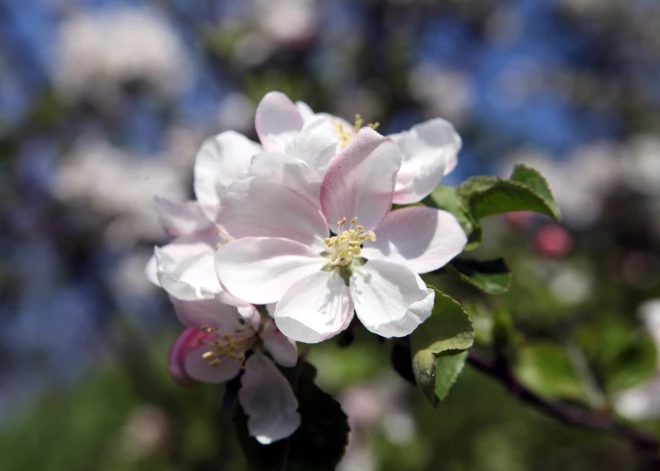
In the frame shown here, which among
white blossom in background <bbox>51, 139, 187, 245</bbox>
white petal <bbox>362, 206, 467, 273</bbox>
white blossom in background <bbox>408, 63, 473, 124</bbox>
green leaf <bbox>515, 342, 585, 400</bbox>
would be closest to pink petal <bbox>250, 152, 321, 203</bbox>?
white petal <bbox>362, 206, 467, 273</bbox>

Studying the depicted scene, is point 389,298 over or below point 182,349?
over

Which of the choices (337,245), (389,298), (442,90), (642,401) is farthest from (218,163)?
(442,90)

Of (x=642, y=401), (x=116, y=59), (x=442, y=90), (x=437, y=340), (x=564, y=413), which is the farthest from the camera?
(x=116, y=59)

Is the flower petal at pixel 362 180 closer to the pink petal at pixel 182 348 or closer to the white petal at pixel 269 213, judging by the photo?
the white petal at pixel 269 213

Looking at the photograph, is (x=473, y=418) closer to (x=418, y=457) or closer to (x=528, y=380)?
(x=418, y=457)

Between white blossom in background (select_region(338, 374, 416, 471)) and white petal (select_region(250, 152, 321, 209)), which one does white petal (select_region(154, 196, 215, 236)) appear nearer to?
white petal (select_region(250, 152, 321, 209))

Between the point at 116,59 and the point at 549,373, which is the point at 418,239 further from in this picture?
the point at 116,59

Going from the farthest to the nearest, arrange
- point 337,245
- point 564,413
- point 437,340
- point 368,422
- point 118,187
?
point 118,187 → point 368,422 → point 564,413 → point 337,245 → point 437,340
